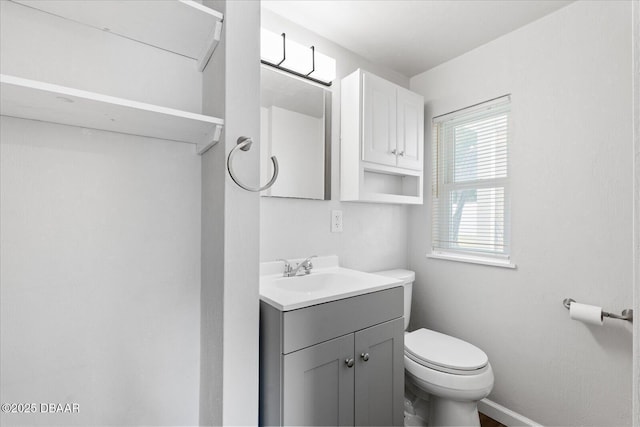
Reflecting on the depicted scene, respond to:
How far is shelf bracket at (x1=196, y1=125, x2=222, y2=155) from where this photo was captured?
0.88 meters

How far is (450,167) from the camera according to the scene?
80.4 inches

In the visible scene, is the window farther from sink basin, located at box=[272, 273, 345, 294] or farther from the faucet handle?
the faucet handle

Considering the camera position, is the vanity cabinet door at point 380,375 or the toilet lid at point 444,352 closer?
the vanity cabinet door at point 380,375

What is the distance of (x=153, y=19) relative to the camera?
873mm

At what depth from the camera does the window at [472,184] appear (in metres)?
1.78

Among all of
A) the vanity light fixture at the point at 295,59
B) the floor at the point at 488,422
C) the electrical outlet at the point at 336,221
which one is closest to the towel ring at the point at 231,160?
the vanity light fixture at the point at 295,59

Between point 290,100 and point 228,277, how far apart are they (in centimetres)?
111

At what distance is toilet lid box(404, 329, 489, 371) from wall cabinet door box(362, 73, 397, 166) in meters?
1.07

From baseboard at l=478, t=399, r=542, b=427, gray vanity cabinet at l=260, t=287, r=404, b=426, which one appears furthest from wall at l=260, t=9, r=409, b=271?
baseboard at l=478, t=399, r=542, b=427

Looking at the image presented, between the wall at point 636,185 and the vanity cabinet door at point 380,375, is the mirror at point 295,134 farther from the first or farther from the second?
the wall at point 636,185

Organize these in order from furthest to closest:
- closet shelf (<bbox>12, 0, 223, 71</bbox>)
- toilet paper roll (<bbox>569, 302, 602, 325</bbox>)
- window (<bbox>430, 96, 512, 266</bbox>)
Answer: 1. window (<bbox>430, 96, 512, 266</bbox>)
2. toilet paper roll (<bbox>569, 302, 602, 325</bbox>)
3. closet shelf (<bbox>12, 0, 223, 71</bbox>)

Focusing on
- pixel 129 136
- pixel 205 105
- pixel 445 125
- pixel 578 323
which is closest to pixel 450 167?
pixel 445 125

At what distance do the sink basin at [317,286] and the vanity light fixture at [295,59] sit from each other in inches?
44.6

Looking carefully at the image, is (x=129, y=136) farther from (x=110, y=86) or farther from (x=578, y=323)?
(x=578, y=323)
